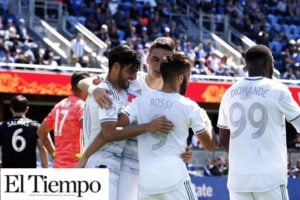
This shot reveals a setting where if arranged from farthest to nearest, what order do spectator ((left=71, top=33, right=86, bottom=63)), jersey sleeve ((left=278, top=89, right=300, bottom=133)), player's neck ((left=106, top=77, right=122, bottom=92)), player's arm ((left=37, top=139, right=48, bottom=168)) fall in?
spectator ((left=71, top=33, right=86, bottom=63)), player's arm ((left=37, top=139, right=48, bottom=168)), player's neck ((left=106, top=77, right=122, bottom=92)), jersey sleeve ((left=278, top=89, right=300, bottom=133))

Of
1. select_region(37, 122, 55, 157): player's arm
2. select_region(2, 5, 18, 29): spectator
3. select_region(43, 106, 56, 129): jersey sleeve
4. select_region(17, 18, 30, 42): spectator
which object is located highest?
select_region(2, 5, 18, 29): spectator

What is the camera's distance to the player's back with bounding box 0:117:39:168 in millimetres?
11625

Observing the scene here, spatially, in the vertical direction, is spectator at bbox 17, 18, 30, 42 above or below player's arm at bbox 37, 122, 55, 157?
above

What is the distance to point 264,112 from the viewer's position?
7.88 m

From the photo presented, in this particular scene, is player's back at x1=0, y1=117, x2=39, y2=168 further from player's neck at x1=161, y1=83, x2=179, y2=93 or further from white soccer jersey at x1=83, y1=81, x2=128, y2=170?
player's neck at x1=161, y1=83, x2=179, y2=93

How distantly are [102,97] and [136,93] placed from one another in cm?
44

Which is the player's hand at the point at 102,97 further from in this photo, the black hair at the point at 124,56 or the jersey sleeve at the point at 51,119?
the jersey sleeve at the point at 51,119

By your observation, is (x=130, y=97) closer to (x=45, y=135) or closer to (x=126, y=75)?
(x=126, y=75)

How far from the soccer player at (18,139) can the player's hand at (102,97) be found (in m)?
3.65

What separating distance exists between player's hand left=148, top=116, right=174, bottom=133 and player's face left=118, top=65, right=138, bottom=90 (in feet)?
1.98

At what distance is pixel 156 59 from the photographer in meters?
8.38

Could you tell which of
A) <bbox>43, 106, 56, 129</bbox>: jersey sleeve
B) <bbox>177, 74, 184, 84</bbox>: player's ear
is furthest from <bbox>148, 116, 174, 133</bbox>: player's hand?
<bbox>43, 106, 56, 129</bbox>: jersey sleeve

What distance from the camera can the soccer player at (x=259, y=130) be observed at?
7840 mm

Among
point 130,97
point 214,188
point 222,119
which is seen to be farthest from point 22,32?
point 222,119
